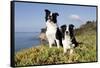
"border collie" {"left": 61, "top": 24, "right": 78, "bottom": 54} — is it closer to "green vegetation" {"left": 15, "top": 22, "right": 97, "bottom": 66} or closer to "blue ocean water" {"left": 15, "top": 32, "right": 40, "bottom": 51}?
"green vegetation" {"left": 15, "top": 22, "right": 97, "bottom": 66}

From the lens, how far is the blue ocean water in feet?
6.93

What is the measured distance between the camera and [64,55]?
90.3 inches

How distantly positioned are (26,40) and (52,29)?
0.30m

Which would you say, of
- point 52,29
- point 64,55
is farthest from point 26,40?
point 64,55

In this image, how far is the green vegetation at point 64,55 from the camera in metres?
2.15

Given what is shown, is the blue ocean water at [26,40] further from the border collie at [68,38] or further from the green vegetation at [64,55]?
the border collie at [68,38]

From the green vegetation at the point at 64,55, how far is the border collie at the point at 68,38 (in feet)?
0.16

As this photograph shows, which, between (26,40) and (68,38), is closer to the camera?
(26,40)

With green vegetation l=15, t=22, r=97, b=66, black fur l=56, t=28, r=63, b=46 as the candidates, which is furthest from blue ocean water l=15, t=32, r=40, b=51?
black fur l=56, t=28, r=63, b=46

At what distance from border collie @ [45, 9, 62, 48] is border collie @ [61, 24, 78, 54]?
0.05m

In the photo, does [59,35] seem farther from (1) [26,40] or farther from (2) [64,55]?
(1) [26,40]

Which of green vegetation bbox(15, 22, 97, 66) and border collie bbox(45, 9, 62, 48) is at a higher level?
border collie bbox(45, 9, 62, 48)

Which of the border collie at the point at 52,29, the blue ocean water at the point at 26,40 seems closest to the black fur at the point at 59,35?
the border collie at the point at 52,29

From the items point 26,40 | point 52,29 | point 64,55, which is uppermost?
point 52,29
